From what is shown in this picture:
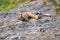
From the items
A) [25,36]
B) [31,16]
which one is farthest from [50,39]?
[31,16]

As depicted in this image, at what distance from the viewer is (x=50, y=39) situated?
643cm

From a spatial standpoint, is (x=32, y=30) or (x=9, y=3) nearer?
(x=32, y=30)

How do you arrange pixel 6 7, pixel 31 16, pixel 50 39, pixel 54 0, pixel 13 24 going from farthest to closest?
pixel 6 7 < pixel 31 16 < pixel 13 24 < pixel 50 39 < pixel 54 0

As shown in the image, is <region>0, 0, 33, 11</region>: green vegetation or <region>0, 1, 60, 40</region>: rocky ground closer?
<region>0, 1, 60, 40</region>: rocky ground

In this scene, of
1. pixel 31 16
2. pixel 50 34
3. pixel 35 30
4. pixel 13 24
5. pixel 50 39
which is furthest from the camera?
pixel 31 16

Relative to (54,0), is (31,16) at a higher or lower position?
lower

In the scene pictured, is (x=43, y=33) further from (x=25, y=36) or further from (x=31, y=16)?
(x=31, y=16)

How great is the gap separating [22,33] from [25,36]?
1.18 ft

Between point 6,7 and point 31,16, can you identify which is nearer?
point 31,16

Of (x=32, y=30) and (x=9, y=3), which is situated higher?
(x=9, y=3)

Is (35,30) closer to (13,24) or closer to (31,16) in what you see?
(13,24)

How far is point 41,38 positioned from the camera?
667 centimetres

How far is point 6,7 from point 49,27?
793cm

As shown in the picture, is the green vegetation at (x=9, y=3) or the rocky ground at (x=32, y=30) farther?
the green vegetation at (x=9, y=3)
